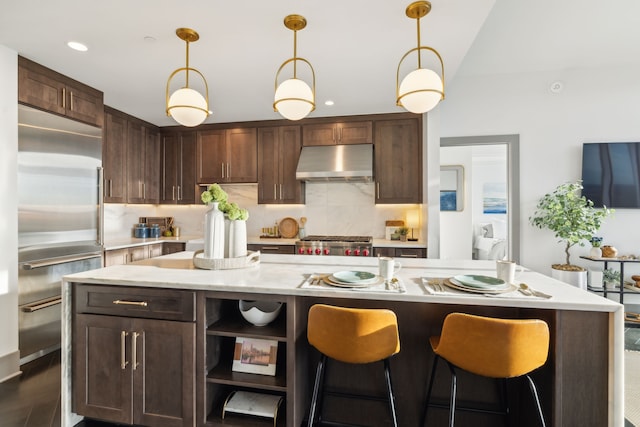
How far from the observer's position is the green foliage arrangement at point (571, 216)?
3375 millimetres

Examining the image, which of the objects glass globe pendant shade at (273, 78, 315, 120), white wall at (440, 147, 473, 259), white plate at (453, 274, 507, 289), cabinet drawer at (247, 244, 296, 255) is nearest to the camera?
white plate at (453, 274, 507, 289)

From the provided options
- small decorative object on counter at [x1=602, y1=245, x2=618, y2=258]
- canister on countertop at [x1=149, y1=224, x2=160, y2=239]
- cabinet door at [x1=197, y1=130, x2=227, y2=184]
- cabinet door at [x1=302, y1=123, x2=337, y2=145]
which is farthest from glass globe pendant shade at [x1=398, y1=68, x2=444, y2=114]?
canister on countertop at [x1=149, y1=224, x2=160, y2=239]

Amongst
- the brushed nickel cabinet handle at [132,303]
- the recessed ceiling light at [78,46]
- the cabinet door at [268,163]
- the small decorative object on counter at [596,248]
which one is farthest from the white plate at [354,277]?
the small decorative object on counter at [596,248]

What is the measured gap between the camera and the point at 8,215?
8.07ft

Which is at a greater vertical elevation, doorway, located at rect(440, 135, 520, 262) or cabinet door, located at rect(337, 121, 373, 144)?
cabinet door, located at rect(337, 121, 373, 144)

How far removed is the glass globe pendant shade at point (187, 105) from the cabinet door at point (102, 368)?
4.16ft

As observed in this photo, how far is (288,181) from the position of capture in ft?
14.3

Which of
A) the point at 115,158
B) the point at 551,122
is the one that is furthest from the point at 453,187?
the point at 115,158

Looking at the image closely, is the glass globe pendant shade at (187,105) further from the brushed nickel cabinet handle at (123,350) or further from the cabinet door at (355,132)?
the cabinet door at (355,132)

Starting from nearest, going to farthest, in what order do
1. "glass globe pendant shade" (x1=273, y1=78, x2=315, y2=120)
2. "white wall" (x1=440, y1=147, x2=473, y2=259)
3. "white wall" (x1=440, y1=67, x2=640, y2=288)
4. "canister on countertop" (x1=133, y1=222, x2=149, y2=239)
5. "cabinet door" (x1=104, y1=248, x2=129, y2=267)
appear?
"glass globe pendant shade" (x1=273, y1=78, x2=315, y2=120), "cabinet door" (x1=104, y1=248, x2=129, y2=267), "white wall" (x1=440, y1=67, x2=640, y2=288), "canister on countertop" (x1=133, y1=222, x2=149, y2=239), "white wall" (x1=440, y1=147, x2=473, y2=259)

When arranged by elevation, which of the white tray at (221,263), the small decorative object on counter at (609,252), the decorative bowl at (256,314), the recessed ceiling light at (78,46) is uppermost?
the recessed ceiling light at (78,46)

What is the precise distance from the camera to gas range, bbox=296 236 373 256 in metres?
3.80

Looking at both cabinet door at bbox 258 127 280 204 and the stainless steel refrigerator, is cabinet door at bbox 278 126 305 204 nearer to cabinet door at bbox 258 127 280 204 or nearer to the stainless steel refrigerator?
cabinet door at bbox 258 127 280 204

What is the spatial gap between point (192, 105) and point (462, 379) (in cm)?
225
